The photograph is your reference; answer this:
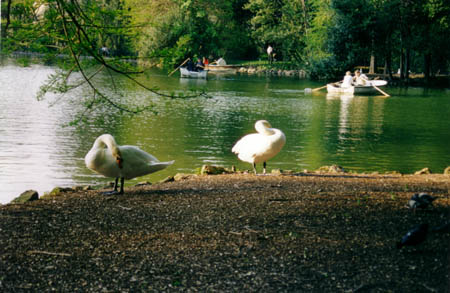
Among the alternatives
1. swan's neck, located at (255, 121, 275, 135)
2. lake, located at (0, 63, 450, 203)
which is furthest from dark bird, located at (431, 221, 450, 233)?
swan's neck, located at (255, 121, 275, 135)

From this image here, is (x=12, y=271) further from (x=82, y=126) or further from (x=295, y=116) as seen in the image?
(x=295, y=116)

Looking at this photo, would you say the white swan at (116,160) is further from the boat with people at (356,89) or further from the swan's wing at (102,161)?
the boat with people at (356,89)

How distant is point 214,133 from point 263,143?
8890 mm

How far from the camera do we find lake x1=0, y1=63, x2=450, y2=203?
13820mm

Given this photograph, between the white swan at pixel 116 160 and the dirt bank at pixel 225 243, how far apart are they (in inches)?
17.6

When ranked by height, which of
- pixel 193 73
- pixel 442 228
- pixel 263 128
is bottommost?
pixel 442 228

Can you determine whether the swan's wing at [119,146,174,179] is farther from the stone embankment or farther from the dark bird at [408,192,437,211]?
the stone embankment

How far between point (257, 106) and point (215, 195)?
1948 cm

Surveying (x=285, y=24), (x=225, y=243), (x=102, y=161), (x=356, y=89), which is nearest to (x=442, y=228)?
(x=225, y=243)

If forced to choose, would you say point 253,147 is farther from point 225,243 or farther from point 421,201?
point 225,243

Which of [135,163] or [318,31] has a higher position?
[318,31]

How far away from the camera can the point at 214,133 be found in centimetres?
1927

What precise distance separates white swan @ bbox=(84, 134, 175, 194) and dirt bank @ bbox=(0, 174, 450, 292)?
1.47ft

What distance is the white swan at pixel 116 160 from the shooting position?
28.4ft
